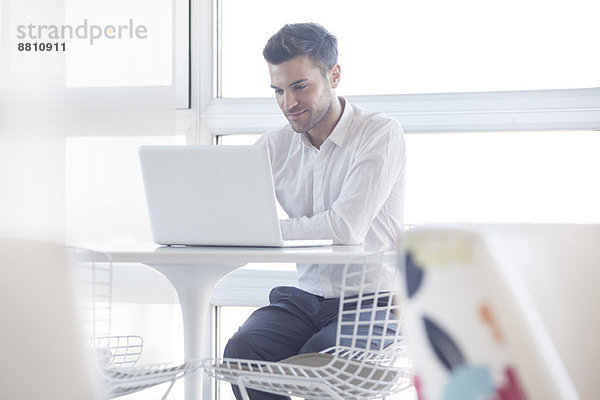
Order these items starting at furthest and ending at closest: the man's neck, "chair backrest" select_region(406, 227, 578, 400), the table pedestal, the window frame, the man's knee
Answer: the window frame < the man's neck < the man's knee < the table pedestal < "chair backrest" select_region(406, 227, 578, 400)

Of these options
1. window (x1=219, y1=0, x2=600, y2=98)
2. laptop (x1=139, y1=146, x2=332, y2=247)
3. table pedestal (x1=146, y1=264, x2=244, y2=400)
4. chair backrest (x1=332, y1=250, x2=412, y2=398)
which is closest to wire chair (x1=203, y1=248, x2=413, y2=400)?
chair backrest (x1=332, y1=250, x2=412, y2=398)

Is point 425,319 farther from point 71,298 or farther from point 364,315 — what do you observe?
point 364,315

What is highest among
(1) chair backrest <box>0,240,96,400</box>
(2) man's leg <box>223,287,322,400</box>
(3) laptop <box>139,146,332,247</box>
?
(3) laptop <box>139,146,332,247</box>

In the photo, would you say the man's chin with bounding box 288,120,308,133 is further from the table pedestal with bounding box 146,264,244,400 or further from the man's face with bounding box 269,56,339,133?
the table pedestal with bounding box 146,264,244,400

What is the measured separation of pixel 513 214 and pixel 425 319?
2.29 metres

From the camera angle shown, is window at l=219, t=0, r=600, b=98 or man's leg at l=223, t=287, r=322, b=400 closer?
man's leg at l=223, t=287, r=322, b=400

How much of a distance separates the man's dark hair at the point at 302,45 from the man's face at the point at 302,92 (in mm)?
20

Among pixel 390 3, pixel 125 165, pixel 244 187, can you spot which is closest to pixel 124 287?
pixel 125 165

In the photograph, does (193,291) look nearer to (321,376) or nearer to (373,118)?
(321,376)

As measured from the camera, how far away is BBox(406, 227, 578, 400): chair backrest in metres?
0.69

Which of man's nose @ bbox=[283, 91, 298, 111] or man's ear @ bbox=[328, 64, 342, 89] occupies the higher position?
man's ear @ bbox=[328, 64, 342, 89]

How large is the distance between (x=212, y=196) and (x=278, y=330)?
0.56 metres

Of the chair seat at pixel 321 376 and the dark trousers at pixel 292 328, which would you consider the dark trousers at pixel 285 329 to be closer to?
the dark trousers at pixel 292 328

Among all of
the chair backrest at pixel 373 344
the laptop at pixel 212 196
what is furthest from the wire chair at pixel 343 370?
the laptop at pixel 212 196
